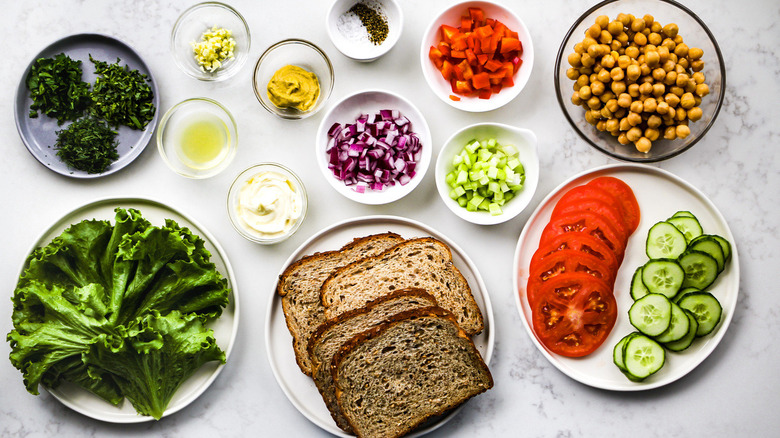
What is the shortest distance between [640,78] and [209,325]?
227cm

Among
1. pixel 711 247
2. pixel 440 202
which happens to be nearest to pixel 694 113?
pixel 711 247

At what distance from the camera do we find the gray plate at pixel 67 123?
2791 mm

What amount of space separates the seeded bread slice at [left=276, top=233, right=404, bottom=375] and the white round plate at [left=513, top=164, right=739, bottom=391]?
2.29ft

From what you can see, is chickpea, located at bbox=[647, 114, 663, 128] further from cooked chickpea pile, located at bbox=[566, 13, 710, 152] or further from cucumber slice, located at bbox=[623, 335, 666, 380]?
cucumber slice, located at bbox=[623, 335, 666, 380]

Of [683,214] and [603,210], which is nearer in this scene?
[603,210]

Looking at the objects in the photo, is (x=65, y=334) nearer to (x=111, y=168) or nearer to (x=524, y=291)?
(x=111, y=168)

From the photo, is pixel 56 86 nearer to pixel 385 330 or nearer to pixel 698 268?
pixel 385 330

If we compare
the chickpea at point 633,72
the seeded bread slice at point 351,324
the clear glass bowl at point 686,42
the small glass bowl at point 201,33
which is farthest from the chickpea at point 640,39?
the small glass bowl at point 201,33

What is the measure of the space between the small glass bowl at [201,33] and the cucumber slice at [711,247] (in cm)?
230

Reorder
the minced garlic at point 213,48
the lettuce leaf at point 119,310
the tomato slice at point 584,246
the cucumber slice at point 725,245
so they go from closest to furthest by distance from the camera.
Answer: the lettuce leaf at point 119,310 → the tomato slice at point 584,246 → the cucumber slice at point 725,245 → the minced garlic at point 213,48

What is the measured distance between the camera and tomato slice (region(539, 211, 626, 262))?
2599mm

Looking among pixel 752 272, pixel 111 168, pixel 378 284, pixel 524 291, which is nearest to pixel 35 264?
pixel 111 168

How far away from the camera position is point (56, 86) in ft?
8.98

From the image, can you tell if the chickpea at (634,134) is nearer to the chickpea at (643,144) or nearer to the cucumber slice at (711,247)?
the chickpea at (643,144)
